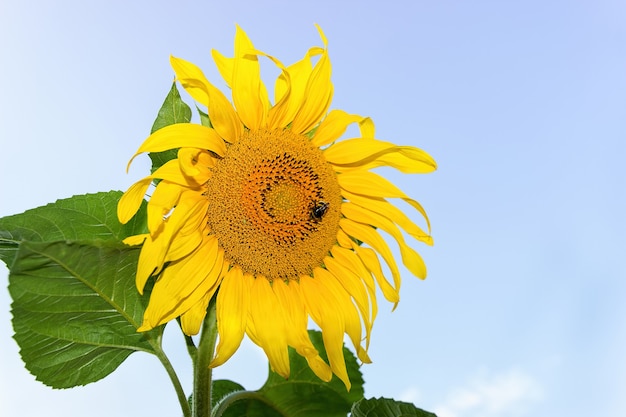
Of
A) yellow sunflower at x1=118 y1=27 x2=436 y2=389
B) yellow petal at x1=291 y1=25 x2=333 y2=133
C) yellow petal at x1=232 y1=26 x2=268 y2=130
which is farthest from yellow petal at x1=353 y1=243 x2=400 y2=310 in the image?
yellow petal at x1=232 y1=26 x2=268 y2=130

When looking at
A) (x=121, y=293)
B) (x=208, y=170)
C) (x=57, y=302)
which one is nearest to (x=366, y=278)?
(x=208, y=170)

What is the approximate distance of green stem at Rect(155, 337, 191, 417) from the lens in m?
2.01

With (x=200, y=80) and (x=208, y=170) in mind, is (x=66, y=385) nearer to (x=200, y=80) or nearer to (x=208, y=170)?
(x=208, y=170)

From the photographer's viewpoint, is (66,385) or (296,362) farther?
(296,362)

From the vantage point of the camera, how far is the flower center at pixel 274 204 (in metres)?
1.85

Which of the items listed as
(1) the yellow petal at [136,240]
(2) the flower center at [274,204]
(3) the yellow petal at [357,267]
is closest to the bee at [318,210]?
(2) the flower center at [274,204]

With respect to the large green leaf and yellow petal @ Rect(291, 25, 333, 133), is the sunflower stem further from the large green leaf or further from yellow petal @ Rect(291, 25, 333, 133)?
yellow petal @ Rect(291, 25, 333, 133)

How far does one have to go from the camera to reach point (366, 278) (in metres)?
1.98

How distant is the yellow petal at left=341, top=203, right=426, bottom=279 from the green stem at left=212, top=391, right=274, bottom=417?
25.2 inches

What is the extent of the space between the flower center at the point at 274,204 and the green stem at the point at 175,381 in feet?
1.22

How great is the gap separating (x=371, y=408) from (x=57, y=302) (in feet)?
2.91

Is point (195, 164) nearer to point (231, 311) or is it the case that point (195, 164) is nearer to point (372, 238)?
point (231, 311)

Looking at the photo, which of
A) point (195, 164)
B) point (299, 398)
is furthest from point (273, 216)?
point (299, 398)

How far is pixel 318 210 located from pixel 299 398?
28.9 inches
